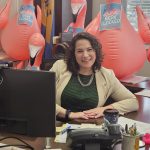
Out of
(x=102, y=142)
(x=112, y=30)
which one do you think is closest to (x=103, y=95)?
(x=112, y=30)

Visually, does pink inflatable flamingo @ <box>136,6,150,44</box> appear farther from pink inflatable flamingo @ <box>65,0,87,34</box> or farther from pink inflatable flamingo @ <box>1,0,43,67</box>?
pink inflatable flamingo @ <box>1,0,43,67</box>

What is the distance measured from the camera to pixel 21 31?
299 centimetres

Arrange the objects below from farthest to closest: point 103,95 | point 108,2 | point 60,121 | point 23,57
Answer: point 23,57 < point 108,2 < point 103,95 < point 60,121

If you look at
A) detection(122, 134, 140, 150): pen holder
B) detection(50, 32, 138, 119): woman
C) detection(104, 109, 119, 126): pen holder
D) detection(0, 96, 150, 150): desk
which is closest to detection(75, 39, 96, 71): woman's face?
detection(50, 32, 138, 119): woman

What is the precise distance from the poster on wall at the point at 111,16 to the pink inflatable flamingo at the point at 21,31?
749mm

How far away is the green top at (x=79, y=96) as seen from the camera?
2059mm

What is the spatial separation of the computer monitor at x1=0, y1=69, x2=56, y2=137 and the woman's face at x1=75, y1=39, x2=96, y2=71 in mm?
891

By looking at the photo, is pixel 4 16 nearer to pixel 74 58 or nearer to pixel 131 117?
pixel 74 58

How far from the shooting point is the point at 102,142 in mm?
1240

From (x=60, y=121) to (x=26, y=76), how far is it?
1.96ft

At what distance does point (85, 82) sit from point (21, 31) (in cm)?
117

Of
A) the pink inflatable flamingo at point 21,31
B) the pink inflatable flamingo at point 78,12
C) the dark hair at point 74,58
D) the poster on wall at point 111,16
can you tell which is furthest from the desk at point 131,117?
the pink inflatable flamingo at point 21,31

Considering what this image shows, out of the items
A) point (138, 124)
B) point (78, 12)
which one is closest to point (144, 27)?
point (78, 12)

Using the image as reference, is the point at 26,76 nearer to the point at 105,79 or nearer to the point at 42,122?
the point at 42,122
